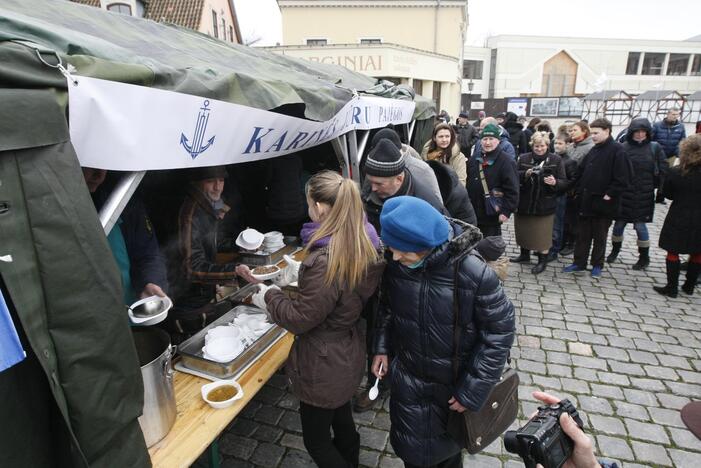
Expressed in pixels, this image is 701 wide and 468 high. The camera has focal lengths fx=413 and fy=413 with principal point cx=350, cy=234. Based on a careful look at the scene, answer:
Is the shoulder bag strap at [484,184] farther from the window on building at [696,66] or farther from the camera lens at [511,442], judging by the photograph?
the window on building at [696,66]

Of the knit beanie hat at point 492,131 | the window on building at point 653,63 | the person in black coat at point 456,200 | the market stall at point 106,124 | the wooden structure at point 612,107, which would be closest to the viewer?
the market stall at point 106,124

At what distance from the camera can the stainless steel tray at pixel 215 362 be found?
96.2 inches

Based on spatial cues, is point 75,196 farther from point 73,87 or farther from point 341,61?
point 341,61

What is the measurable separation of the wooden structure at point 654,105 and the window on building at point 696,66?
26.3 m

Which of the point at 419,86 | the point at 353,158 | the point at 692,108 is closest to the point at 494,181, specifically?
the point at 353,158

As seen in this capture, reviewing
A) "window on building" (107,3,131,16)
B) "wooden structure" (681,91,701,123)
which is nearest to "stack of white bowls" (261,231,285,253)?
"window on building" (107,3,131,16)

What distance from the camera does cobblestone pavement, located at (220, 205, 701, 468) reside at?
309 centimetres

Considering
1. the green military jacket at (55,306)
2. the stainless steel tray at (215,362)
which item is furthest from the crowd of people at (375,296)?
the green military jacket at (55,306)

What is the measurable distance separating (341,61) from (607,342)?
20606 millimetres

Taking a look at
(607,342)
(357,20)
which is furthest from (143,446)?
(357,20)

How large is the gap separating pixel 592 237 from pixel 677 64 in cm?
5559

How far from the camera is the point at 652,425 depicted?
10.8ft

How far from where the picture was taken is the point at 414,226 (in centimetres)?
198

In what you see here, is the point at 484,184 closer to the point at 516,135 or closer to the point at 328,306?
the point at 328,306
